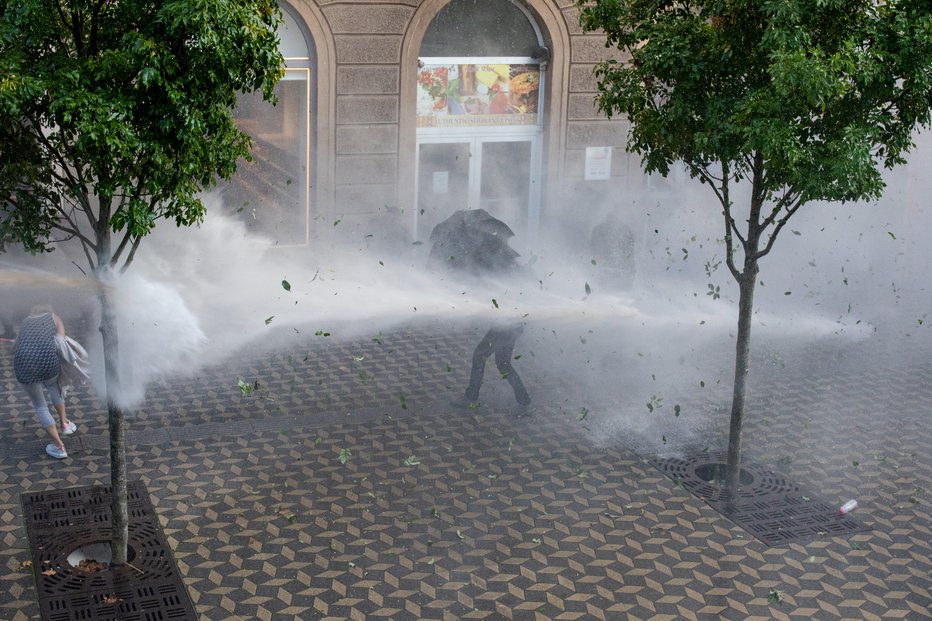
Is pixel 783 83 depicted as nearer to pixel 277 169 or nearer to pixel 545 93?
pixel 277 169

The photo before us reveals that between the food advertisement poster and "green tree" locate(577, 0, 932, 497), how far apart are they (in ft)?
23.6

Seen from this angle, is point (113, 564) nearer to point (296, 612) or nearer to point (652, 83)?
point (296, 612)

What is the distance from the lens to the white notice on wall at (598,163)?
16578mm

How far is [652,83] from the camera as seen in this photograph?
8.52 metres

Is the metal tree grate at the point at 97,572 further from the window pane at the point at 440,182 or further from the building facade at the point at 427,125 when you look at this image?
the window pane at the point at 440,182

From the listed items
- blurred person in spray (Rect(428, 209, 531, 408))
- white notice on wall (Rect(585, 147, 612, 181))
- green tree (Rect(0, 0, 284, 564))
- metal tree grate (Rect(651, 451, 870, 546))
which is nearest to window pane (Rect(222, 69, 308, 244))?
blurred person in spray (Rect(428, 209, 531, 408))

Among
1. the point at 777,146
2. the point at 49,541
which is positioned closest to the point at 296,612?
the point at 49,541

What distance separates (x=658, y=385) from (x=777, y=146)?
4.22 meters

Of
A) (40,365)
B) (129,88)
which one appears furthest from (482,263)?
(129,88)

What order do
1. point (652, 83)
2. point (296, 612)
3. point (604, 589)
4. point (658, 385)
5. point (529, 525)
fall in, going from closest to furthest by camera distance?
point (296, 612) < point (604, 589) < point (529, 525) < point (652, 83) < point (658, 385)

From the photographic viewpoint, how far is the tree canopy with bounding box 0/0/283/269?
592 centimetres

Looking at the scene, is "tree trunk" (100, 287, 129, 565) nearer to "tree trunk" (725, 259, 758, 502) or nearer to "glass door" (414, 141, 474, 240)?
"tree trunk" (725, 259, 758, 502)

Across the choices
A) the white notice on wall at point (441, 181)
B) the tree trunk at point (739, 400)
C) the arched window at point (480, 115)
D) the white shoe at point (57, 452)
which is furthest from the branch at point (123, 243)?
the white notice on wall at point (441, 181)

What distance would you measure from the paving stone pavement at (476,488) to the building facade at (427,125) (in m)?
3.85
